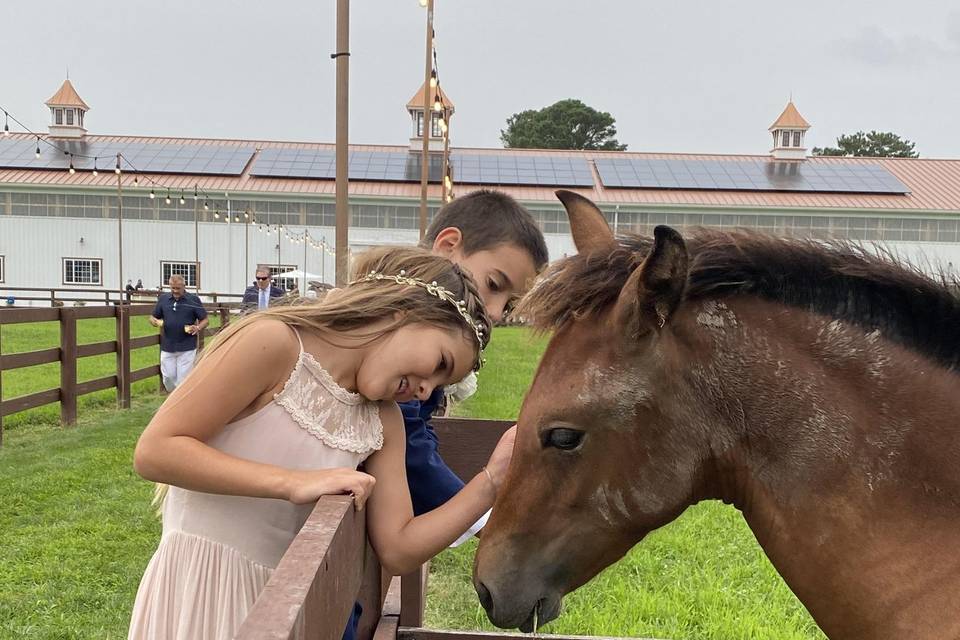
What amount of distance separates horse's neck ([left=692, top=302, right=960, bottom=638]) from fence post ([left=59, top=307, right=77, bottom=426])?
28.2 feet

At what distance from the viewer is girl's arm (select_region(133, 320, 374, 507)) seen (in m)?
1.41

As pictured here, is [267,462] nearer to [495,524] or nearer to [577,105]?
[495,524]

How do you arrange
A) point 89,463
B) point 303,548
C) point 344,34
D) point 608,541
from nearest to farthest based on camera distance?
point 303,548
point 608,541
point 344,34
point 89,463

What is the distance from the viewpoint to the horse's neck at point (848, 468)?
1406 millimetres

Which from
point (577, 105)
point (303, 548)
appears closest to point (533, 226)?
point (303, 548)

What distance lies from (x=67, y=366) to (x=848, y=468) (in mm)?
8842

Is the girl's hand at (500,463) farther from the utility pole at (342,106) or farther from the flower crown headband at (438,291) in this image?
the utility pole at (342,106)

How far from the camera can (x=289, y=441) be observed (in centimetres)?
160

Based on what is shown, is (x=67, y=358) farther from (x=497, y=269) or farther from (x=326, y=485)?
(x=326, y=485)

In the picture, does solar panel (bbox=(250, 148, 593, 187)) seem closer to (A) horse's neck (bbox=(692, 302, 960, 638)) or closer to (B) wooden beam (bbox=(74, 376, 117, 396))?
(B) wooden beam (bbox=(74, 376, 117, 396))

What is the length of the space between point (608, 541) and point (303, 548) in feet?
2.60

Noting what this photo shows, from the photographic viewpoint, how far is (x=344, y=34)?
4.80 meters

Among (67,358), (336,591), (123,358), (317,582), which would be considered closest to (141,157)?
(123,358)

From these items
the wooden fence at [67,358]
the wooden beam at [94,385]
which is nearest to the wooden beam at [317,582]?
the wooden fence at [67,358]
